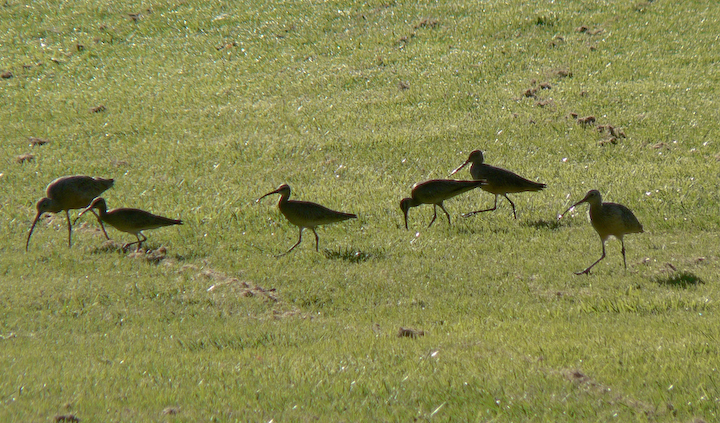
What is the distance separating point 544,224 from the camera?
36.8 ft

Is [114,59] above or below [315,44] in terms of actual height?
below

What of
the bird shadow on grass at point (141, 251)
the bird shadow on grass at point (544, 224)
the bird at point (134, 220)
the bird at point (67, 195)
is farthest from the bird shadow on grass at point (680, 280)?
the bird at point (67, 195)

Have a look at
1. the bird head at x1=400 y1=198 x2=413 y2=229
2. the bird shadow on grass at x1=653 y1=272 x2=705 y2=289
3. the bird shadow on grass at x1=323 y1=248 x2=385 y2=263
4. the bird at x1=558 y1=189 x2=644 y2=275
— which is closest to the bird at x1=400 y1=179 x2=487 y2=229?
the bird head at x1=400 y1=198 x2=413 y2=229

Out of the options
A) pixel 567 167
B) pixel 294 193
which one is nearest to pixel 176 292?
pixel 294 193

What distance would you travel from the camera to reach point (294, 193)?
1316 cm

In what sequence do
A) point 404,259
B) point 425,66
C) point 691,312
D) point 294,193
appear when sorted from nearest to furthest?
point 691,312 → point 404,259 → point 294,193 → point 425,66

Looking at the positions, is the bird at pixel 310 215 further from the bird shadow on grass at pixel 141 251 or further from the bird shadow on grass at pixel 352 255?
the bird shadow on grass at pixel 141 251

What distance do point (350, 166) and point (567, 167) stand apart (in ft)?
12.0

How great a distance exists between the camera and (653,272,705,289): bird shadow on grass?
8711 millimetres

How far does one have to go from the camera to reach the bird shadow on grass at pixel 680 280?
343 inches

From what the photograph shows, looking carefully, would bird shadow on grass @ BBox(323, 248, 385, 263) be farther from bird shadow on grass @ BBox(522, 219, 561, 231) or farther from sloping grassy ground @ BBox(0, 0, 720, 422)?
bird shadow on grass @ BBox(522, 219, 561, 231)

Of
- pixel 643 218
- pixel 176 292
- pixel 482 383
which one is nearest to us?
pixel 482 383

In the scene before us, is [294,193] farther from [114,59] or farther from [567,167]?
[114,59]

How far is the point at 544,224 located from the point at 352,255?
107 inches
